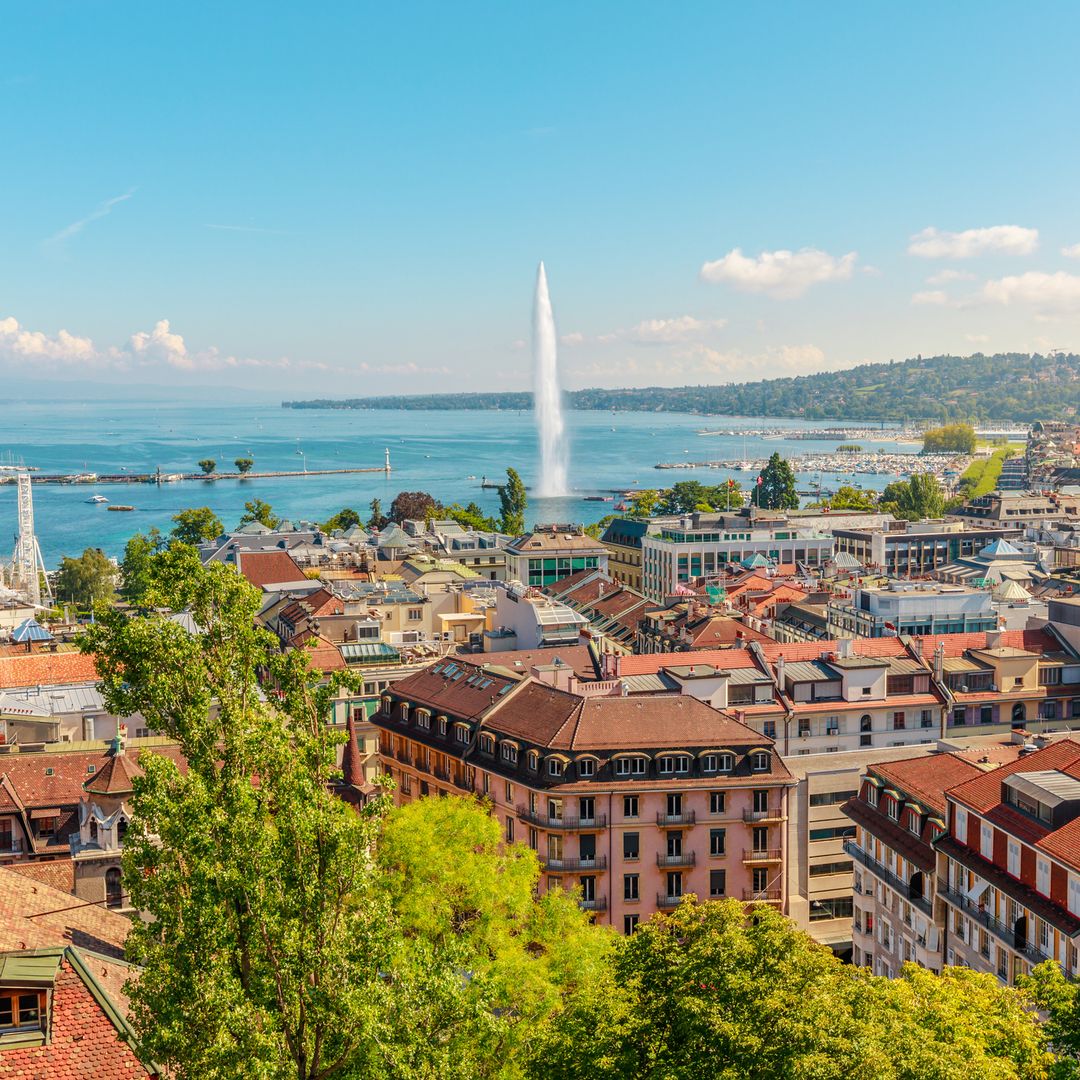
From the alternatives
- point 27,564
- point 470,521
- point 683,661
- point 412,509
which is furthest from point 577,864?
point 412,509

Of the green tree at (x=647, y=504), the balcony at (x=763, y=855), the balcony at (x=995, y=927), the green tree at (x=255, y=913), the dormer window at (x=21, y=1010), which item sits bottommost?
the balcony at (x=763, y=855)

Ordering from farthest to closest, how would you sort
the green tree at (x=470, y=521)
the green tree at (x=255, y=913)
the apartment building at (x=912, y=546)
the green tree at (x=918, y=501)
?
the green tree at (x=918, y=501)
the green tree at (x=470, y=521)
the apartment building at (x=912, y=546)
the green tree at (x=255, y=913)

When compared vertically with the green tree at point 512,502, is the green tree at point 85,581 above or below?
below

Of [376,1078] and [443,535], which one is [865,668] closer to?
[376,1078]

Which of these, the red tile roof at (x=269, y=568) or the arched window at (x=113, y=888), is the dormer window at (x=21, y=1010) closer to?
the arched window at (x=113, y=888)

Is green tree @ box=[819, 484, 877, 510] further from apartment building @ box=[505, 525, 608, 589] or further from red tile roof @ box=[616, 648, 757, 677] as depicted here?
red tile roof @ box=[616, 648, 757, 677]

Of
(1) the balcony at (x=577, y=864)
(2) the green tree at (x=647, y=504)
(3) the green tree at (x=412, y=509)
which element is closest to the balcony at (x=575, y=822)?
(1) the balcony at (x=577, y=864)

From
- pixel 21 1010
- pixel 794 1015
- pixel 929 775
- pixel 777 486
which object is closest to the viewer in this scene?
pixel 21 1010

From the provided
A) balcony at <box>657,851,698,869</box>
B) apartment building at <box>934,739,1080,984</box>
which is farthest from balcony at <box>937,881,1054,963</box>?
balcony at <box>657,851,698,869</box>

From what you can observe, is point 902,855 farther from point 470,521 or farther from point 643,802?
point 470,521
